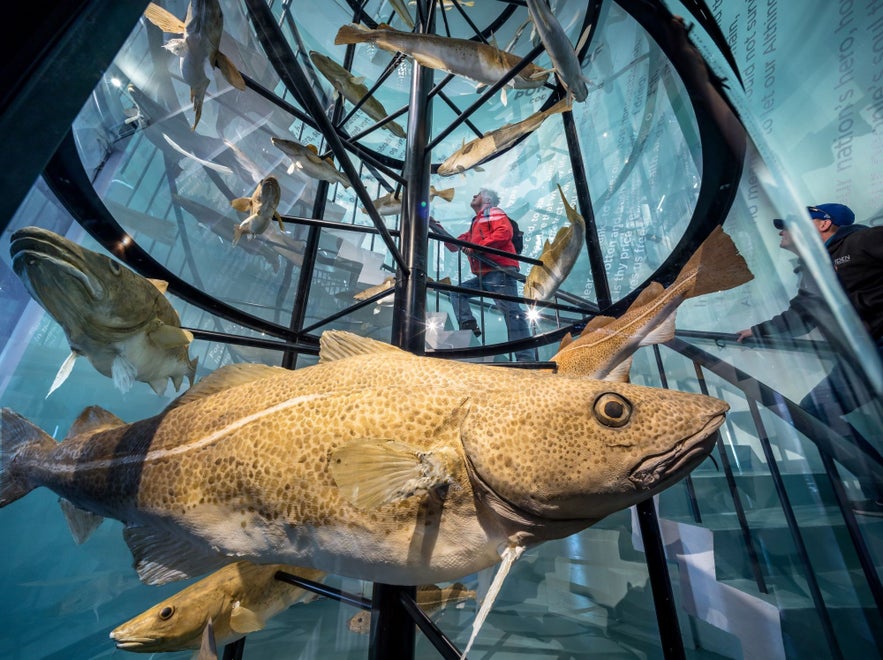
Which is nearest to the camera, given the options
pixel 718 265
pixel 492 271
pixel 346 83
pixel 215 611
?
pixel 718 265

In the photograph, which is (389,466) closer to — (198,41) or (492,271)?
(198,41)

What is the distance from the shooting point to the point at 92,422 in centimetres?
98

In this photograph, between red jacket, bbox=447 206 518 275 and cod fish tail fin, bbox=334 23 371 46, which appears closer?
cod fish tail fin, bbox=334 23 371 46

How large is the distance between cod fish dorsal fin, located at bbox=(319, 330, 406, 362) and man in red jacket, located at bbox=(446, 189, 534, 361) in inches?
54.3

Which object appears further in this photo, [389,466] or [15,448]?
[15,448]

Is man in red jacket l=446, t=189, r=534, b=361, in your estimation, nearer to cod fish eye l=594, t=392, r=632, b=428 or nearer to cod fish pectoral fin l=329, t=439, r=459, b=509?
cod fish eye l=594, t=392, r=632, b=428

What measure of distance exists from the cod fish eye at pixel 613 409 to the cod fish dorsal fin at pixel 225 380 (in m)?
0.74

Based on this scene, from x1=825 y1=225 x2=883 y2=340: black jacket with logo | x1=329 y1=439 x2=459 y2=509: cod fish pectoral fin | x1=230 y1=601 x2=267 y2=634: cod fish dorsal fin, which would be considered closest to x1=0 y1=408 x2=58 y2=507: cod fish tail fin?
x1=230 y1=601 x2=267 y2=634: cod fish dorsal fin

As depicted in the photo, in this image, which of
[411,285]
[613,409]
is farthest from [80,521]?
[613,409]

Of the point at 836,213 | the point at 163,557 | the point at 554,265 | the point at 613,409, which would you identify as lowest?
the point at 163,557

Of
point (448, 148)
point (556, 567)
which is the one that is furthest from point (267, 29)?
point (448, 148)

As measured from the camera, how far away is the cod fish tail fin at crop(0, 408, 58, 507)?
3.07ft

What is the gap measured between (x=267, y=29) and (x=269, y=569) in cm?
154

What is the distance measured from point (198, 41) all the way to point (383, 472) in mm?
1559
